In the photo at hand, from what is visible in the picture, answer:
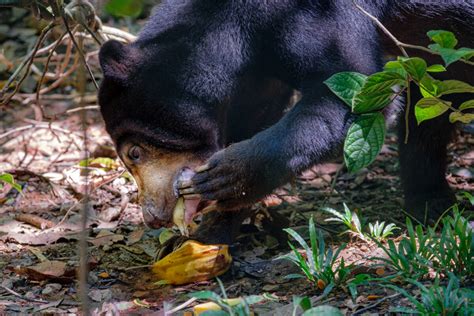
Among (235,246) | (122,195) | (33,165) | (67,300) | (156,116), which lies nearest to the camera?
(67,300)

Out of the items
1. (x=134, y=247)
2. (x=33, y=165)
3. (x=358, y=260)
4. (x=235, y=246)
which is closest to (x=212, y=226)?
(x=235, y=246)

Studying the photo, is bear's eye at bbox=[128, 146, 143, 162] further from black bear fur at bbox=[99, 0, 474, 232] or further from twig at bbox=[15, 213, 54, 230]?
twig at bbox=[15, 213, 54, 230]

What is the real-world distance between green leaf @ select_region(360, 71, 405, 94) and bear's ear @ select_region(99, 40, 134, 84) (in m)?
1.43

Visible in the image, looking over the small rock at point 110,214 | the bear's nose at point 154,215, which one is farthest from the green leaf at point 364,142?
the small rock at point 110,214

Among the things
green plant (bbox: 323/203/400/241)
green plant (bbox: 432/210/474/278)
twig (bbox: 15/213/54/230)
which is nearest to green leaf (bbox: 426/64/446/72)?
green plant (bbox: 432/210/474/278)

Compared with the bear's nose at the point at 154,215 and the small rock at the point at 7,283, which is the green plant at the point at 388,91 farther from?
the small rock at the point at 7,283

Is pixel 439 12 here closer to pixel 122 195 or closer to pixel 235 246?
pixel 235 246

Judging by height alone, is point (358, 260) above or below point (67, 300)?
above

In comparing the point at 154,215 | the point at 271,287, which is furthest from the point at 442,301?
the point at 154,215

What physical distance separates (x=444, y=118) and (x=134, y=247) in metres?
2.18

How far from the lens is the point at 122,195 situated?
5.46 metres

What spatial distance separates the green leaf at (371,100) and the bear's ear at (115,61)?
137 cm

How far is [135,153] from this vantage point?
430 cm

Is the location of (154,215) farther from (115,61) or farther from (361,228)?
(361,228)
